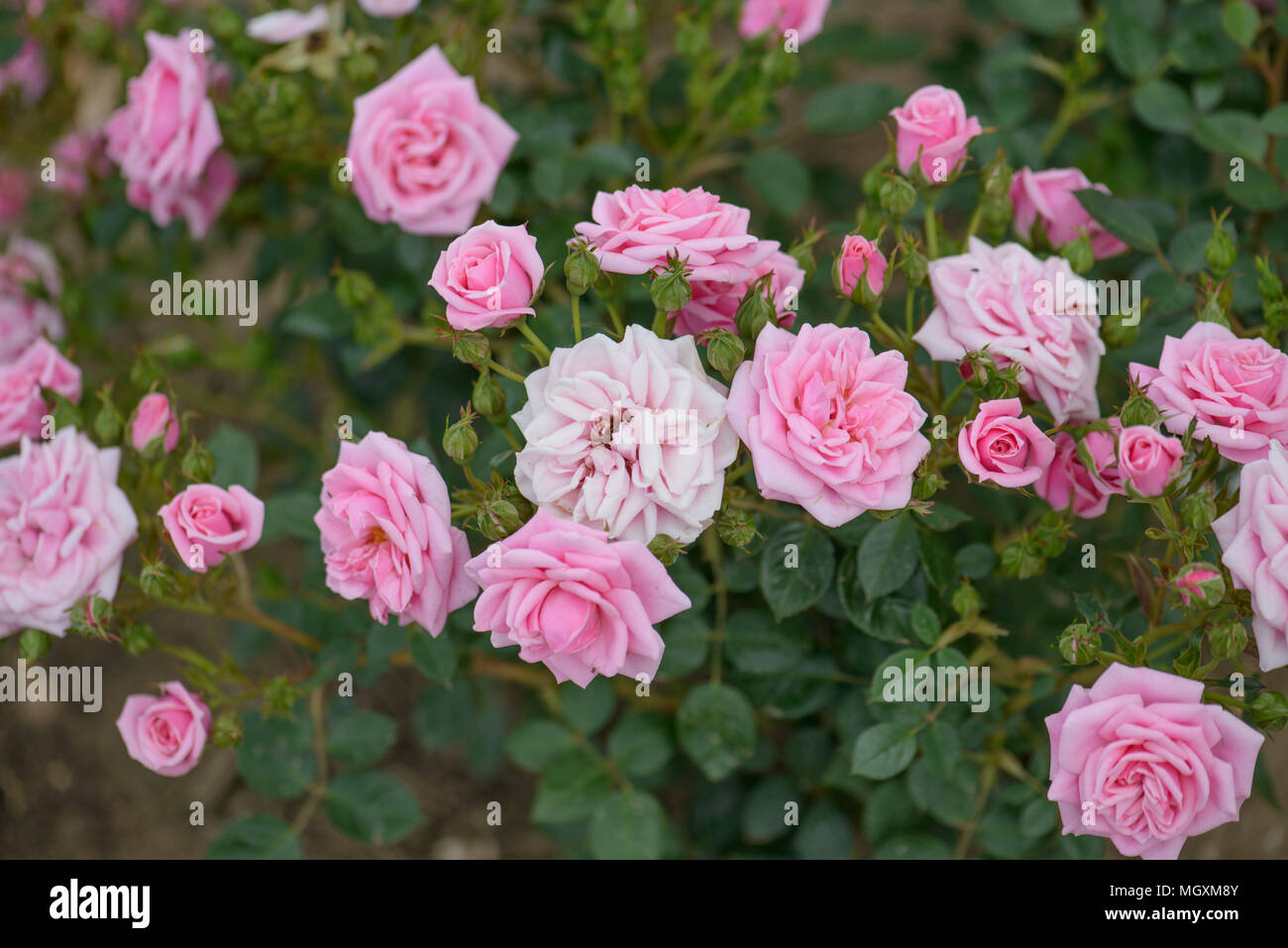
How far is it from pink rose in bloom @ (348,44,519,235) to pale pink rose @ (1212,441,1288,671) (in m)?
1.04

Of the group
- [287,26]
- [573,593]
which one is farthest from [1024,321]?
[287,26]

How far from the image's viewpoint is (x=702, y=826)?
178cm

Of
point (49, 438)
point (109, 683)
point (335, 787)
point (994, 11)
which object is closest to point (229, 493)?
point (49, 438)

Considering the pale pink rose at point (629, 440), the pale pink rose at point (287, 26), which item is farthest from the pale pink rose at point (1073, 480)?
the pale pink rose at point (287, 26)

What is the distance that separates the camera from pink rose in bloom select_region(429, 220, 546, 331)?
1.07 metres

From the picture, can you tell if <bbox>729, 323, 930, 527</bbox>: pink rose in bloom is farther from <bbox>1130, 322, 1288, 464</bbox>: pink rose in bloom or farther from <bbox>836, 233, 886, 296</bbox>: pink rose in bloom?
<bbox>1130, 322, 1288, 464</bbox>: pink rose in bloom

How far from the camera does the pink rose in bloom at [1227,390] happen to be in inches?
42.8

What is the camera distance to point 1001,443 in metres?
1.10

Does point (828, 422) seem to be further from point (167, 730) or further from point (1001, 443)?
point (167, 730)

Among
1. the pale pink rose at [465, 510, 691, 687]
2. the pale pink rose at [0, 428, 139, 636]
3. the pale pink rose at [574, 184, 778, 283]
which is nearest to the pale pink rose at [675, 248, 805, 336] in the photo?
the pale pink rose at [574, 184, 778, 283]

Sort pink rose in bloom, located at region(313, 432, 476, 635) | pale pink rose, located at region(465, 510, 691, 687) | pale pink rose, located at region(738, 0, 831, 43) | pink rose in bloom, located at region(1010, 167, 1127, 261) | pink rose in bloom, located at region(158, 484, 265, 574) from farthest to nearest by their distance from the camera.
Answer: pale pink rose, located at region(738, 0, 831, 43) < pink rose in bloom, located at region(1010, 167, 1127, 261) < pink rose in bloom, located at region(158, 484, 265, 574) < pink rose in bloom, located at region(313, 432, 476, 635) < pale pink rose, located at region(465, 510, 691, 687)

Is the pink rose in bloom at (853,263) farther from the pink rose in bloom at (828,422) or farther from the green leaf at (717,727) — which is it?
the green leaf at (717,727)

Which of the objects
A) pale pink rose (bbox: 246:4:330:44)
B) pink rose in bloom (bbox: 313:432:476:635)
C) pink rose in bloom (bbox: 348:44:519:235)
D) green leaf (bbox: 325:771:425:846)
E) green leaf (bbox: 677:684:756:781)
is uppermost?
pale pink rose (bbox: 246:4:330:44)

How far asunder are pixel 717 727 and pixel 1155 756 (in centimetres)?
64
